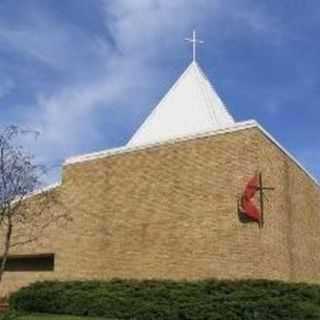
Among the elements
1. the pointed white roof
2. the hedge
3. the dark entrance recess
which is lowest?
the hedge

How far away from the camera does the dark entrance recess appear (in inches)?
1265

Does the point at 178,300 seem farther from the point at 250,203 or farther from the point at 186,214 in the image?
the point at 250,203

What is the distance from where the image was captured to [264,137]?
89.5 ft

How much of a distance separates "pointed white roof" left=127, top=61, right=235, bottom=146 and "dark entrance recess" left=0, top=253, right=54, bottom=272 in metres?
5.83

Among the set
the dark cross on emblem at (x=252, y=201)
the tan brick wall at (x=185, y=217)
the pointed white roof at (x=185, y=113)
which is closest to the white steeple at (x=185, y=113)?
the pointed white roof at (x=185, y=113)

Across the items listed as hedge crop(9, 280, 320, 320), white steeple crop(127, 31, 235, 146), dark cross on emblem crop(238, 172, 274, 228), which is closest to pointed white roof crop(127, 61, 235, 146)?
white steeple crop(127, 31, 235, 146)

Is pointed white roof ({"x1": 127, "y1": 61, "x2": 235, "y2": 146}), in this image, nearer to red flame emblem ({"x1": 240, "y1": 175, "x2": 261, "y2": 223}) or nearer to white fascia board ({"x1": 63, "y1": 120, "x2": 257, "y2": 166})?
white fascia board ({"x1": 63, "y1": 120, "x2": 257, "y2": 166})

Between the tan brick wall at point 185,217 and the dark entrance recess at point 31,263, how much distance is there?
Answer: 70 cm

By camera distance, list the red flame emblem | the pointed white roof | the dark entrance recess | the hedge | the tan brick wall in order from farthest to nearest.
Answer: the pointed white roof < the dark entrance recess < the tan brick wall < the red flame emblem < the hedge

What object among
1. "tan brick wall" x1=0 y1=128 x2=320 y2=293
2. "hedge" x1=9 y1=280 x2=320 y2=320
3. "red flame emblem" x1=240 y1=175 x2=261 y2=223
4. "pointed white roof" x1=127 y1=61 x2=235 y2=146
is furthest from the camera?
"pointed white roof" x1=127 y1=61 x2=235 y2=146

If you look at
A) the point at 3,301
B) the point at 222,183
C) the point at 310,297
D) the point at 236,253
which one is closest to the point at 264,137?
the point at 222,183

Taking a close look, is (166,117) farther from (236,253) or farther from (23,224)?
(236,253)

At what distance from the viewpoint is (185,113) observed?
34.3 m

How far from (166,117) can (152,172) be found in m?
6.88
